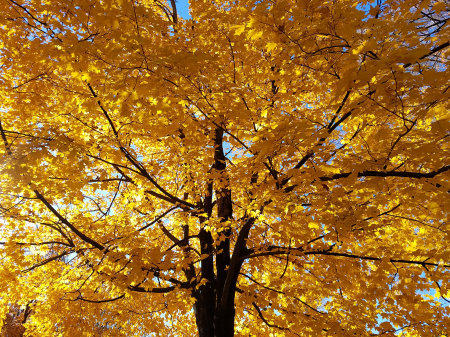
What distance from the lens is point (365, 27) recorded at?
7.79 ft

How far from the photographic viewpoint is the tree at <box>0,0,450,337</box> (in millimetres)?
2562

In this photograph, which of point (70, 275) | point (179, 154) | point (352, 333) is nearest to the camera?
point (352, 333)

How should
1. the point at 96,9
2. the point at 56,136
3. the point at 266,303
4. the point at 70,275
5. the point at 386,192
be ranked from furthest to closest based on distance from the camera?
the point at 70,275 → the point at 266,303 → the point at 386,192 → the point at 56,136 → the point at 96,9

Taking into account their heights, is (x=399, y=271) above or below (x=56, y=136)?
below

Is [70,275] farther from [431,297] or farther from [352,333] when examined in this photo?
[431,297]

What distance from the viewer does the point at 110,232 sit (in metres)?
4.85

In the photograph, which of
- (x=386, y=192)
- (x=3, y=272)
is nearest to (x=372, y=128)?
(x=386, y=192)

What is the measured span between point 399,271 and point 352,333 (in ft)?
3.68

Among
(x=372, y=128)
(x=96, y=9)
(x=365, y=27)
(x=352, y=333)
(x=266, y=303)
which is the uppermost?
(x=372, y=128)

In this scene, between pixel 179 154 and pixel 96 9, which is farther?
pixel 179 154

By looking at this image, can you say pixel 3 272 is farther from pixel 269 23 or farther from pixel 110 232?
pixel 269 23

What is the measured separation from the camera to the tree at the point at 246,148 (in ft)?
8.41

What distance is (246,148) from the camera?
13.1ft

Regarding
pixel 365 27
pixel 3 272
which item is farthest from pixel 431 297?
pixel 3 272
